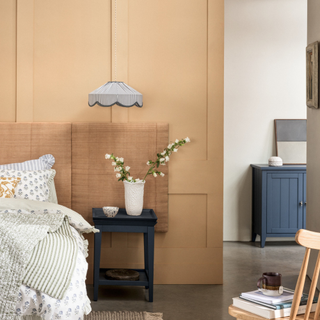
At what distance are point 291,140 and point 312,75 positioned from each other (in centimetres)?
181

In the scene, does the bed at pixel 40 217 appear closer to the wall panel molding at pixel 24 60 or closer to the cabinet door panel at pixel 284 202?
the wall panel molding at pixel 24 60

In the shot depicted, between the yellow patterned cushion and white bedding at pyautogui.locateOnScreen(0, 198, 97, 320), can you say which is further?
the yellow patterned cushion

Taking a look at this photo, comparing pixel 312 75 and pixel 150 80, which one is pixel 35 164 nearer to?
pixel 150 80

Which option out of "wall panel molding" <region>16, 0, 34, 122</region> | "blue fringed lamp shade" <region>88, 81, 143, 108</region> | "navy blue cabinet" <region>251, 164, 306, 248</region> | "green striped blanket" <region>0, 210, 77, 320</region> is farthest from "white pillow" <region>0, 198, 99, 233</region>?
"navy blue cabinet" <region>251, 164, 306, 248</region>

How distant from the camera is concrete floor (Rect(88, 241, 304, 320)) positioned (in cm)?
312

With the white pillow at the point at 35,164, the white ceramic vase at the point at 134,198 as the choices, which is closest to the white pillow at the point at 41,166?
the white pillow at the point at 35,164

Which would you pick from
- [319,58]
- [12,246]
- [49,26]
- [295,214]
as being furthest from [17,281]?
[295,214]

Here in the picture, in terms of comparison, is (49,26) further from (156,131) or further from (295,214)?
(295,214)

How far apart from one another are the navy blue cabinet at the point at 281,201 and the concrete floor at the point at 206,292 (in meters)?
0.41

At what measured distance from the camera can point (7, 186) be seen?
311cm

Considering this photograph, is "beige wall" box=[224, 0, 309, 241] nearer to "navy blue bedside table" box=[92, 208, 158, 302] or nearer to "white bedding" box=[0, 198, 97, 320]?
"navy blue bedside table" box=[92, 208, 158, 302]

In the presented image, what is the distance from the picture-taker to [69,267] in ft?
7.11

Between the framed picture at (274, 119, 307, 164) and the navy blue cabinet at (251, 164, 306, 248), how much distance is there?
37 cm

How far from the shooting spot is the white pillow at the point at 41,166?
11.3 feet
